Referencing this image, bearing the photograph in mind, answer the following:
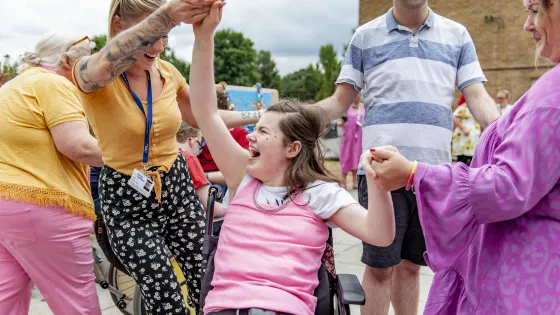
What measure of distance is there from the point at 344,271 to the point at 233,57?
54932 mm

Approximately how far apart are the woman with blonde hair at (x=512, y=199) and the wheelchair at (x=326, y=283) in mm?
463

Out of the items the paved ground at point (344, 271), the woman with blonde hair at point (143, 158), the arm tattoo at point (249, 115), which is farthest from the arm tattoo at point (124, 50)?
the paved ground at point (344, 271)

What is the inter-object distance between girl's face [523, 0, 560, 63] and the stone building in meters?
22.0

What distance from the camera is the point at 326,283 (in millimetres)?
2043

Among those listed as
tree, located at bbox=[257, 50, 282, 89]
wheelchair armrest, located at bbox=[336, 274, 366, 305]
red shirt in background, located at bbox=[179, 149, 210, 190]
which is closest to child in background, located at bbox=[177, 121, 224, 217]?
red shirt in background, located at bbox=[179, 149, 210, 190]

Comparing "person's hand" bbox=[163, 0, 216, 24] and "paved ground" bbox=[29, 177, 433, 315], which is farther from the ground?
"person's hand" bbox=[163, 0, 216, 24]

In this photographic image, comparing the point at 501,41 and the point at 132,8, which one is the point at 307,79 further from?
the point at 132,8

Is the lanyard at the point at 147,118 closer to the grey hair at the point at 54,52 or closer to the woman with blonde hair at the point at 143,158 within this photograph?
the woman with blonde hair at the point at 143,158

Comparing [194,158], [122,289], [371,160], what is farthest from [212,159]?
[371,160]

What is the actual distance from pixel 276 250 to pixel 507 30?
77.5ft

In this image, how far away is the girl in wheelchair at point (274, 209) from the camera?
1856 mm

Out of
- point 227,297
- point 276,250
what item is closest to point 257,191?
point 276,250

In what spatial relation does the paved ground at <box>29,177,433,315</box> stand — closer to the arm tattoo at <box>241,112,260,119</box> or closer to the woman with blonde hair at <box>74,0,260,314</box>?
the woman with blonde hair at <box>74,0,260,314</box>

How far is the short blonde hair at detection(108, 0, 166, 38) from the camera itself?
6.97ft
